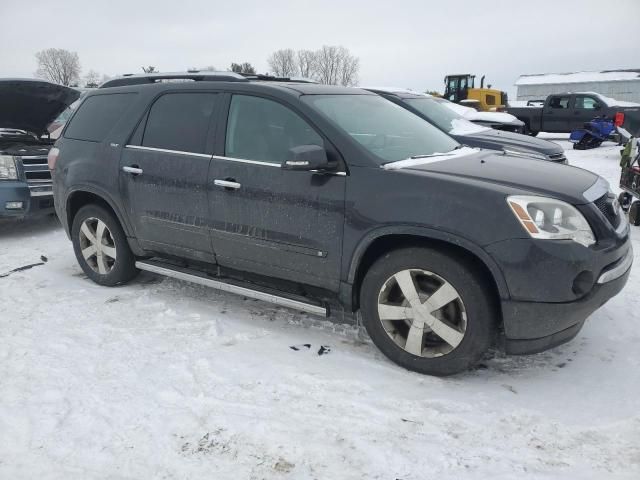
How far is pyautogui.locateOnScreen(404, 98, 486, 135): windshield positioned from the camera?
7738 mm

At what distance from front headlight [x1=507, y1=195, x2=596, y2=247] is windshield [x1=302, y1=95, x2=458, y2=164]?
0.90m

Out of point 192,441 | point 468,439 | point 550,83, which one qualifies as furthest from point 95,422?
point 550,83

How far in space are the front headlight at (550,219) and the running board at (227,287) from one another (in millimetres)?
1365

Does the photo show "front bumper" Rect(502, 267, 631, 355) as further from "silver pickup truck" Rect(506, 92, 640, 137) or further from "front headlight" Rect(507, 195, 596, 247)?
"silver pickup truck" Rect(506, 92, 640, 137)

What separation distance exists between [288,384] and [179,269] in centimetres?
159

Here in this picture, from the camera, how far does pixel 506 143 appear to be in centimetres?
716

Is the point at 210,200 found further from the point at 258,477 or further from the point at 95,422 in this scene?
the point at 258,477

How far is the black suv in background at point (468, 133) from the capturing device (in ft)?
23.1

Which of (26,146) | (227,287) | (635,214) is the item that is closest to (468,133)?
(635,214)

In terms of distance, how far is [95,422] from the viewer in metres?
2.66

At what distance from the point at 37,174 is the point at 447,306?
18.7 ft

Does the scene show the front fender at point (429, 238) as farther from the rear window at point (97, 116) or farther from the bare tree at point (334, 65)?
the bare tree at point (334, 65)

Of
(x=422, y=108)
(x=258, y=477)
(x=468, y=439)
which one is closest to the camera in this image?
(x=258, y=477)

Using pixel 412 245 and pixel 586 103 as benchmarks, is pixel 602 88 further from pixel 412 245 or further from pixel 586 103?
pixel 412 245
